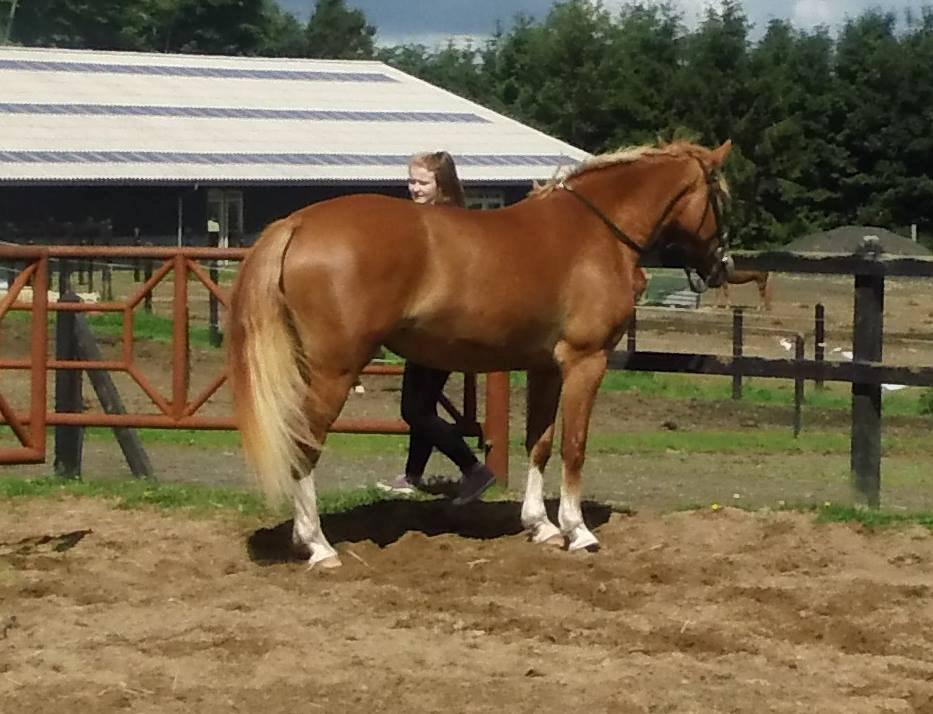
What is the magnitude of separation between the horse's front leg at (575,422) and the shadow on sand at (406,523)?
47cm

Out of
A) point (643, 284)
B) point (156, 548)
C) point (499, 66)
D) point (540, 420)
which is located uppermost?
point (499, 66)

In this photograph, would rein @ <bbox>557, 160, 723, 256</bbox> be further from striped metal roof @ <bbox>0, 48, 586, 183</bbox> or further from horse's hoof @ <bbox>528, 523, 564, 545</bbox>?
striped metal roof @ <bbox>0, 48, 586, 183</bbox>

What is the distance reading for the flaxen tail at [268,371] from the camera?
676cm

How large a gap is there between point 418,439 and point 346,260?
6.97ft

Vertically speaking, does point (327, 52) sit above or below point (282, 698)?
above

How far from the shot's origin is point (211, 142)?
1485 inches

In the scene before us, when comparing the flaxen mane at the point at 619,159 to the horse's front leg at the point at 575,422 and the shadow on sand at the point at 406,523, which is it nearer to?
the horse's front leg at the point at 575,422

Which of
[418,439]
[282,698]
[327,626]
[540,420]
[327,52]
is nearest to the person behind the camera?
[282,698]

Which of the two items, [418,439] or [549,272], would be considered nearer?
[549,272]

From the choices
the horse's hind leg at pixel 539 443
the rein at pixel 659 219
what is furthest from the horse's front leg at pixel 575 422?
the rein at pixel 659 219

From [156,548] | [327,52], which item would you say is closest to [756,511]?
[156,548]

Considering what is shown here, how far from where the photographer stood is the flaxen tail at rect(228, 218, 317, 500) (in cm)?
676

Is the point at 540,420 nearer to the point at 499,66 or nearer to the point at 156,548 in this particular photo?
the point at 156,548

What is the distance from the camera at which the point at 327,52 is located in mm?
100688
